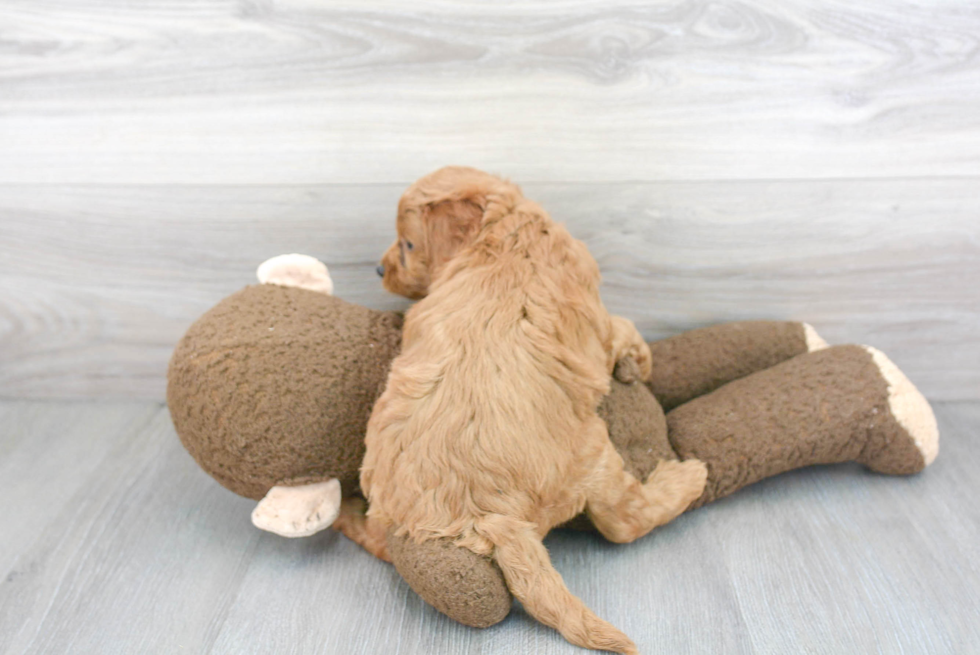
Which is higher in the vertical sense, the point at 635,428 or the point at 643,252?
the point at 643,252

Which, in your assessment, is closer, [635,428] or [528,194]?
[635,428]

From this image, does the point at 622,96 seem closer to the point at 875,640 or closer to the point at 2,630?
the point at 875,640

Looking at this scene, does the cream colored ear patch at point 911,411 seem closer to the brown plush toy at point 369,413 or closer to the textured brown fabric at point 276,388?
the brown plush toy at point 369,413

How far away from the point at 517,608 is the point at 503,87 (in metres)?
0.82

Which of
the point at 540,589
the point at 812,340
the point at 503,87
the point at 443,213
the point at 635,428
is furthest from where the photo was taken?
the point at 812,340

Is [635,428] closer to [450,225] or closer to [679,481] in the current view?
[679,481]

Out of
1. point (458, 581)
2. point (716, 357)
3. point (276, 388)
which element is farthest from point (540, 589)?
point (716, 357)

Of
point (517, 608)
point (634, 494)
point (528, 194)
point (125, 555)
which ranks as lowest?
point (125, 555)

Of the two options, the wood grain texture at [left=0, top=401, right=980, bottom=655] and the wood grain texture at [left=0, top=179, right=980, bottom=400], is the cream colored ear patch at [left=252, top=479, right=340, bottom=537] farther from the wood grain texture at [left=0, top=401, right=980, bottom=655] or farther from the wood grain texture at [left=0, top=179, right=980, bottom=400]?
the wood grain texture at [left=0, top=179, right=980, bottom=400]

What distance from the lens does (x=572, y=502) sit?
0.94 meters

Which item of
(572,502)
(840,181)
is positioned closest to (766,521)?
(572,502)

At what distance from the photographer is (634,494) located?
1.00m

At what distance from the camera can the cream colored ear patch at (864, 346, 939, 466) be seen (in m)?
1.14

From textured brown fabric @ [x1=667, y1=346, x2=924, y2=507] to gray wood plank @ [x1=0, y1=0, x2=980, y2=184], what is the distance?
1.21ft
